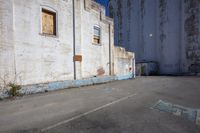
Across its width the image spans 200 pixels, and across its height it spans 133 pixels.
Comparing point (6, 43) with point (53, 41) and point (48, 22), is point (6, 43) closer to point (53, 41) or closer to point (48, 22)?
point (53, 41)

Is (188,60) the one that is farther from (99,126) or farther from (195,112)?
(99,126)

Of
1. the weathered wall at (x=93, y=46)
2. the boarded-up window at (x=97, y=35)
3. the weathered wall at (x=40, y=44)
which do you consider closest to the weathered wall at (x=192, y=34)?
the weathered wall at (x=93, y=46)

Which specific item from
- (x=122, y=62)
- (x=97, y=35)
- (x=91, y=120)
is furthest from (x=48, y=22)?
Result: (x=122, y=62)

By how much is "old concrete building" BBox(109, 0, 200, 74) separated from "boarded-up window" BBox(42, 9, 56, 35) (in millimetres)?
19608

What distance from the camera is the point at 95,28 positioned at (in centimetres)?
1437

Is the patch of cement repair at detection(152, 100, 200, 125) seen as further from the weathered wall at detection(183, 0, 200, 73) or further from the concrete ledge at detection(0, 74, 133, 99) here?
the weathered wall at detection(183, 0, 200, 73)

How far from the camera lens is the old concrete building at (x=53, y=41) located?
8086mm

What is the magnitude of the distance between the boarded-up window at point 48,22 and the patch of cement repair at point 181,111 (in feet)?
25.7

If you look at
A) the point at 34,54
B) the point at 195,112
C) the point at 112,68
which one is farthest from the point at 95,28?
the point at 195,112

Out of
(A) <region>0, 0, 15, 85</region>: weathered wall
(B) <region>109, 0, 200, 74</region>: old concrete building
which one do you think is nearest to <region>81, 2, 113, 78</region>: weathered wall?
(A) <region>0, 0, 15, 85</region>: weathered wall

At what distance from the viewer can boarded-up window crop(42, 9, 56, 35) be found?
9938 millimetres

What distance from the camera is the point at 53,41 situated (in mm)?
10344

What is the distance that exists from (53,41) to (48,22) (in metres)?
1.26

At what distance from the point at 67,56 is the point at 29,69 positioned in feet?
10.2
